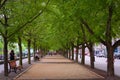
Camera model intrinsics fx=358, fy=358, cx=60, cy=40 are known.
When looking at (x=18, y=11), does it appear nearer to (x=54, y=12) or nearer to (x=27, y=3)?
(x=27, y=3)

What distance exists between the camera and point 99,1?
1942 cm

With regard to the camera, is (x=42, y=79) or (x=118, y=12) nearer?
(x=118, y=12)

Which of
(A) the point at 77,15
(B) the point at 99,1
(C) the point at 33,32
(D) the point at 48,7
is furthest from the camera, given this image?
(C) the point at 33,32

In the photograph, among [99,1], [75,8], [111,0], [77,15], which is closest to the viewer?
[111,0]

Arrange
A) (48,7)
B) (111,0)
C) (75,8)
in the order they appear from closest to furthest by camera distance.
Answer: (111,0) < (75,8) < (48,7)

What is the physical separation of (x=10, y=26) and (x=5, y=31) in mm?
500

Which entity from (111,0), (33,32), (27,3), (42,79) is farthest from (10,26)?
(33,32)

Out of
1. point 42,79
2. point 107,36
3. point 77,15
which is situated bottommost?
point 42,79

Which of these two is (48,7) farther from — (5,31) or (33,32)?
(33,32)

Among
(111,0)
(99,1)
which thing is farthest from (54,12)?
(111,0)

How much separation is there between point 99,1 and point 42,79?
6.87 metres

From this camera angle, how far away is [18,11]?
81.0ft

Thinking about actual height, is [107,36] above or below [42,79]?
above

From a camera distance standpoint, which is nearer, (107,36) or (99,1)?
(99,1)
